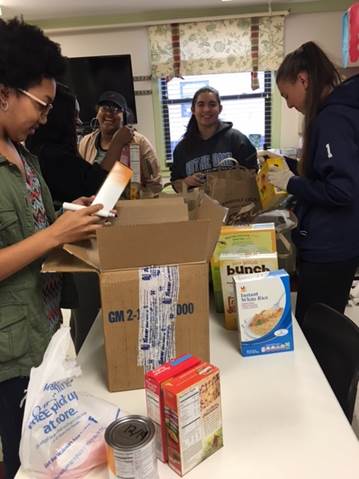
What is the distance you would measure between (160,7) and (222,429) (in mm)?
4659

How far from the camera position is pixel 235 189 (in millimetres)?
1781

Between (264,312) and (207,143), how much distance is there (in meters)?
1.71

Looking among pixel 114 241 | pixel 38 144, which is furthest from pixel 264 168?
pixel 114 241

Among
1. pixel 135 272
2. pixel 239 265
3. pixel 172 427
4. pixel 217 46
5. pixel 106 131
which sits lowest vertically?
pixel 172 427

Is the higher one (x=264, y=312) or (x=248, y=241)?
(x=248, y=241)

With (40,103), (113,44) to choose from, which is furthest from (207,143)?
(113,44)

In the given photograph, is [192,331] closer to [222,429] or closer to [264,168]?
[222,429]

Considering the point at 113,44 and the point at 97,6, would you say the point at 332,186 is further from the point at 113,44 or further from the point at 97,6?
the point at 113,44

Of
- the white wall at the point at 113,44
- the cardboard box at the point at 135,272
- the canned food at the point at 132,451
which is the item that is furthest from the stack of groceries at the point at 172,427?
the white wall at the point at 113,44

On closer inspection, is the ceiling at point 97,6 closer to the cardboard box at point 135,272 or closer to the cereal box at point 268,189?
the cereal box at point 268,189

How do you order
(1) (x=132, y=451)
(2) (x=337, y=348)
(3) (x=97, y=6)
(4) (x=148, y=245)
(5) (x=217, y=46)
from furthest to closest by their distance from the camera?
(5) (x=217, y=46)
(3) (x=97, y=6)
(2) (x=337, y=348)
(4) (x=148, y=245)
(1) (x=132, y=451)

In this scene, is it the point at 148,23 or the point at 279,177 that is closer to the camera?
the point at 279,177

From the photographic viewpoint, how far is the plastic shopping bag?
734mm

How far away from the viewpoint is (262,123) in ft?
17.1
